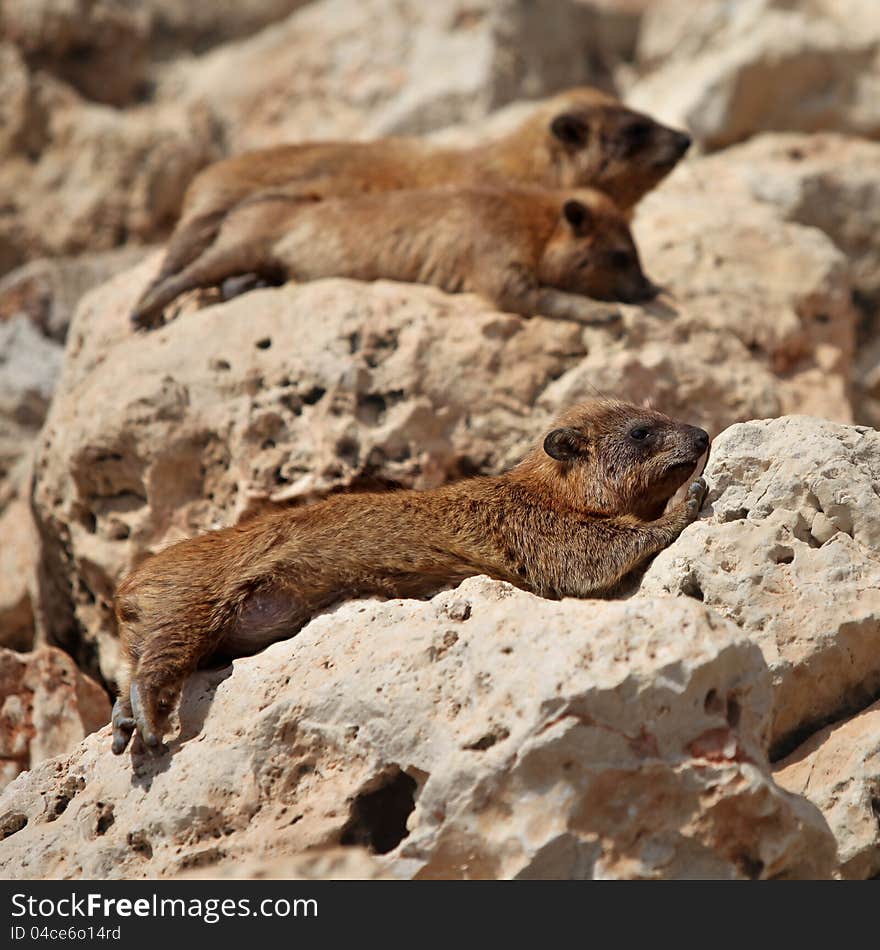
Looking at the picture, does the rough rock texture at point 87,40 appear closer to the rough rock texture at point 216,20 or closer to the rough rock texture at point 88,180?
the rough rock texture at point 216,20

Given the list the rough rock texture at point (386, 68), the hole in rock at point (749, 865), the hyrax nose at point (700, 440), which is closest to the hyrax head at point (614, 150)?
the rough rock texture at point (386, 68)

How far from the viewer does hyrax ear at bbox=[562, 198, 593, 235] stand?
9.43 metres

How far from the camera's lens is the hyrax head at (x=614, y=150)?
1093cm

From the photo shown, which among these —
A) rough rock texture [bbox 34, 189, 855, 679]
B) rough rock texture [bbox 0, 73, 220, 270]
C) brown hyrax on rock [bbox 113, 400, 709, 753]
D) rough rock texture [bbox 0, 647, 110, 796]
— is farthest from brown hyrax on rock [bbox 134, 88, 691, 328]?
brown hyrax on rock [bbox 113, 400, 709, 753]

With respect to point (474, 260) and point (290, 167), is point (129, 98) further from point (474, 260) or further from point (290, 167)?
point (474, 260)

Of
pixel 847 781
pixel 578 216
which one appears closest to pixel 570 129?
pixel 578 216

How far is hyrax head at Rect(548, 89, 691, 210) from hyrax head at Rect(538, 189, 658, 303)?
5.25 feet

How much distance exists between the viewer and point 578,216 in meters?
9.46

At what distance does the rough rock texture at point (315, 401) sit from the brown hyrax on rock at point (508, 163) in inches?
73.5

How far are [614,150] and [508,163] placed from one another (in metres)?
0.86

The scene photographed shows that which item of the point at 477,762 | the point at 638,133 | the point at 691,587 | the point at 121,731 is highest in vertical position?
the point at 477,762

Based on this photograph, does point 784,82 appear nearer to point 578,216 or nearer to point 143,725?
point 578,216

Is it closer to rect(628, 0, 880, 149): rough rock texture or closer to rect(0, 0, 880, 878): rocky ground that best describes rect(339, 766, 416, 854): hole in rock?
rect(0, 0, 880, 878): rocky ground
